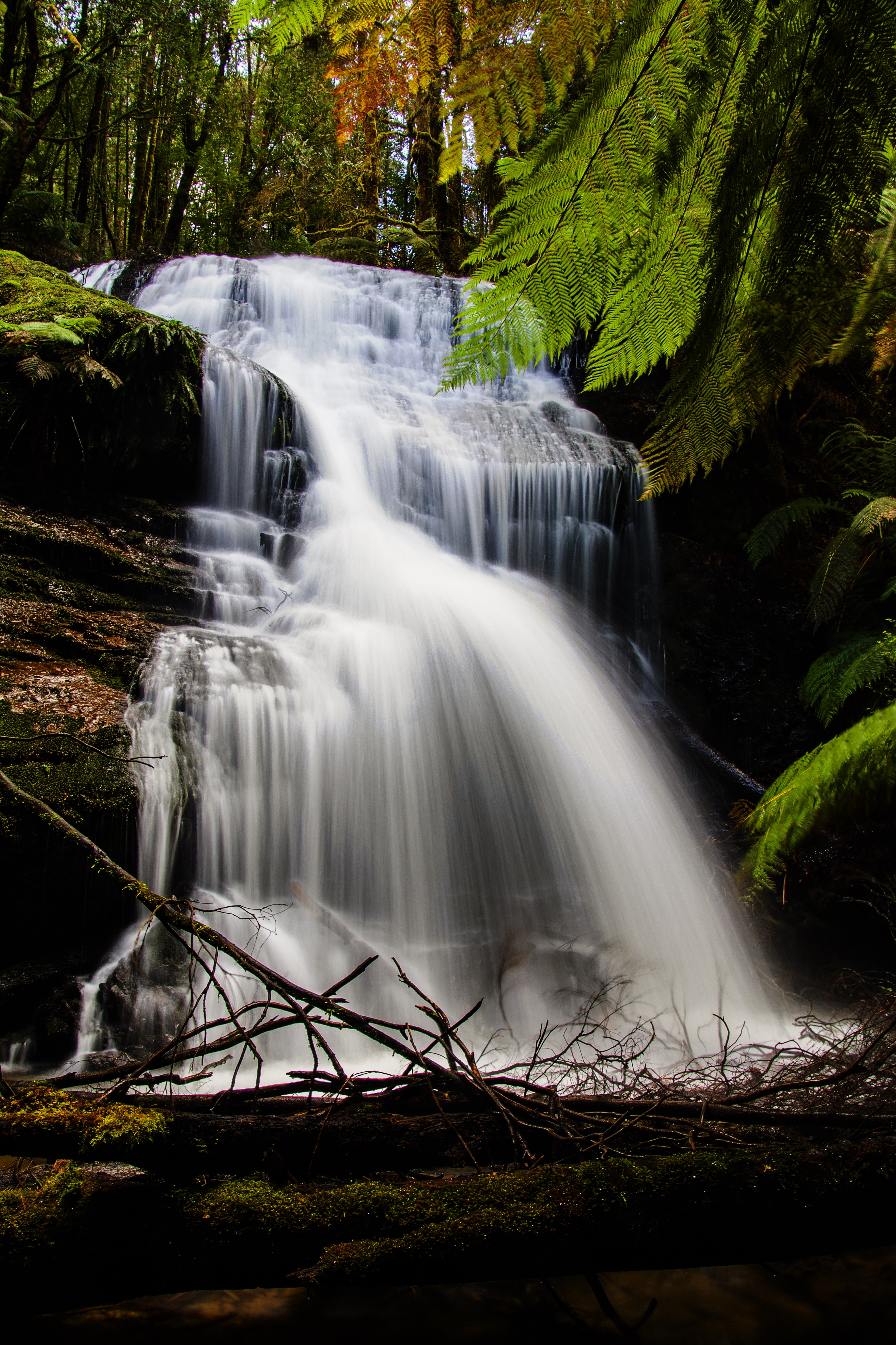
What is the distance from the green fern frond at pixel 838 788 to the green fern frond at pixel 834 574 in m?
3.33

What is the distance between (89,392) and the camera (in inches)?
227

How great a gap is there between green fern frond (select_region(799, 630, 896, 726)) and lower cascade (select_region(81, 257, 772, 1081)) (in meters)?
1.33

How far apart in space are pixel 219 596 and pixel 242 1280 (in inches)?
182

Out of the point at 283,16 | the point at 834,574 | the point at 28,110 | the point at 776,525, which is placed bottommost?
the point at 834,574

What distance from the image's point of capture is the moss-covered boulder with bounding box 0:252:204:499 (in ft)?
17.7

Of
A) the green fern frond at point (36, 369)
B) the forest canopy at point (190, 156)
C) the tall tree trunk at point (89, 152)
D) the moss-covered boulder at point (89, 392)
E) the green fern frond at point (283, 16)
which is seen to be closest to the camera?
the green fern frond at point (283, 16)

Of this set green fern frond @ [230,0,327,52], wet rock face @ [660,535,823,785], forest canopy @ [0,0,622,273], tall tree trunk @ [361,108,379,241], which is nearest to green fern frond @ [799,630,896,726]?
wet rock face @ [660,535,823,785]

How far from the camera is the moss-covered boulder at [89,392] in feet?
17.7

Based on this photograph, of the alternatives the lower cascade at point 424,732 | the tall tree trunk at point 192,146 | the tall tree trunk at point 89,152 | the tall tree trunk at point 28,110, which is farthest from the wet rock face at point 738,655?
the tall tree trunk at point 192,146

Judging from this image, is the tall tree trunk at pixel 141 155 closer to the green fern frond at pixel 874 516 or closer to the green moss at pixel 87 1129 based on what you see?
the green fern frond at pixel 874 516

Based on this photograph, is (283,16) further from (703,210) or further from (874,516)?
(874,516)

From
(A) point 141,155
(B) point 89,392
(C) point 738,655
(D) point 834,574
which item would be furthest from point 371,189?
(D) point 834,574

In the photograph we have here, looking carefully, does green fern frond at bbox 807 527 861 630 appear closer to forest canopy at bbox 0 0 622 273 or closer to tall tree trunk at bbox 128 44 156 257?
forest canopy at bbox 0 0 622 273

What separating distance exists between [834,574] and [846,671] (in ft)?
2.58
